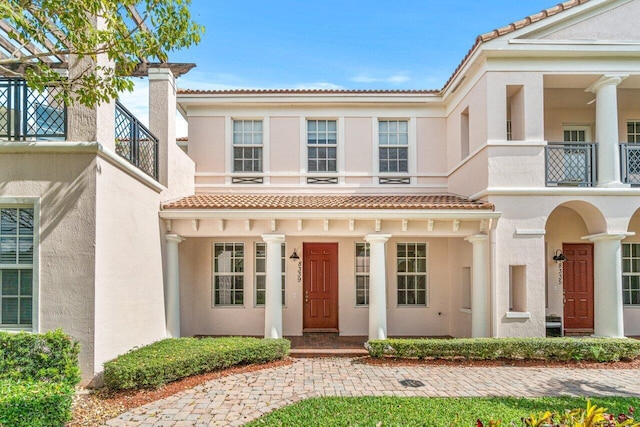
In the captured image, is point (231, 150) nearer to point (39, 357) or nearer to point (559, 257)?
point (39, 357)

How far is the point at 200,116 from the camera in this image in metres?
13.1

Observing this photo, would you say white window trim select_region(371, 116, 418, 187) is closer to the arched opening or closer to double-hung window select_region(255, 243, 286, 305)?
double-hung window select_region(255, 243, 286, 305)

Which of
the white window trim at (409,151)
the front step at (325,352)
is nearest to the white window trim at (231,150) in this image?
the white window trim at (409,151)

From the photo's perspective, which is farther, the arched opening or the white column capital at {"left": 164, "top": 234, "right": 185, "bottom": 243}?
the arched opening

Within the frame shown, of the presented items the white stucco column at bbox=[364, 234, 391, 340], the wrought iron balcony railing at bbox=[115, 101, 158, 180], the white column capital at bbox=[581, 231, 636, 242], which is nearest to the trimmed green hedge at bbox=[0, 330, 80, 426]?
the wrought iron balcony railing at bbox=[115, 101, 158, 180]

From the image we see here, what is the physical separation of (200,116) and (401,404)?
34.5 feet

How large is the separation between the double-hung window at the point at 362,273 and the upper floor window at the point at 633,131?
894 centimetres

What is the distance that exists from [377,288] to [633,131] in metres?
9.81

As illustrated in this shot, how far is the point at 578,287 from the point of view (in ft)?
40.7

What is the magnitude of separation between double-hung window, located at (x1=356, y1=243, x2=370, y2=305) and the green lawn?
5912 mm

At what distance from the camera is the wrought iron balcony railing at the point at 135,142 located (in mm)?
8352

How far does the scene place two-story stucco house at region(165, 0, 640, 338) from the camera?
10.2 m

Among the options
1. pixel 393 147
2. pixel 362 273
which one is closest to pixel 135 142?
pixel 362 273

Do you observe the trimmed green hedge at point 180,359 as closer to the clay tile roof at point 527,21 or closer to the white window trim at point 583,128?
the clay tile roof at point 527,21
